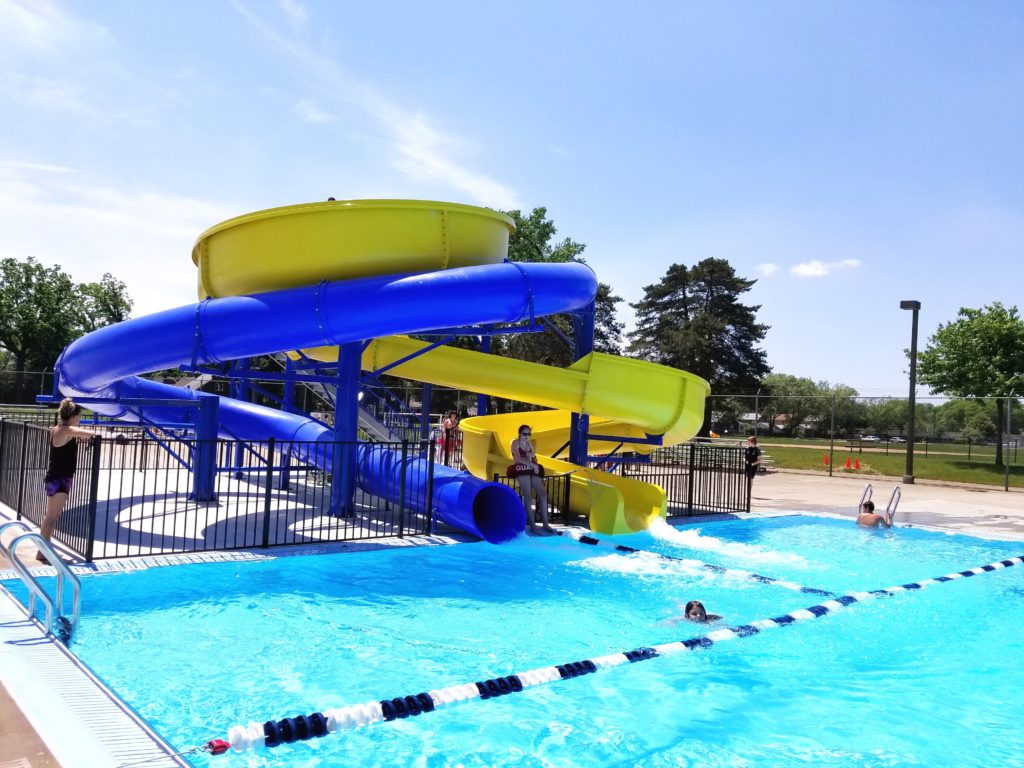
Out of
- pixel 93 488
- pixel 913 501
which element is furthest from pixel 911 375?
pixel 93 488

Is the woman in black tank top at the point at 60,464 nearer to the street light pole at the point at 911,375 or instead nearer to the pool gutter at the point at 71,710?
the pool gutter at the point at 71,710

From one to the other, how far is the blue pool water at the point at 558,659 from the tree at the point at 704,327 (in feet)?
163

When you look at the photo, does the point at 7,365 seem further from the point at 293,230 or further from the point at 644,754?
the point at 644,754

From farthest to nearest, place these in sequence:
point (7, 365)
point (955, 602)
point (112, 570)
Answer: point (7, 365), point (955, 602), point (112, 570)

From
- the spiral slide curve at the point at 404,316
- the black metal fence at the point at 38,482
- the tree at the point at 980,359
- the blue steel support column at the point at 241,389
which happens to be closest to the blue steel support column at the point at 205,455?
the blue steel support column at the point at 241,389

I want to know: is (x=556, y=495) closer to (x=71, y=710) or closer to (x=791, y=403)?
(x=71, y=710)

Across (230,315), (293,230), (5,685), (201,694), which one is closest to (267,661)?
(201,694)

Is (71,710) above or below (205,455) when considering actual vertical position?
below

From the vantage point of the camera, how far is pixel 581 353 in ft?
45.5

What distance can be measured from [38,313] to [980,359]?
59613 mm

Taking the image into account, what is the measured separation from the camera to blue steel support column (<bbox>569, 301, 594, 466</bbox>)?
44.9 feet

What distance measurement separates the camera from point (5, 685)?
14.5ft

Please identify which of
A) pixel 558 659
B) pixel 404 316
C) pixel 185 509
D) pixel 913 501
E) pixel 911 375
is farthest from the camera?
pixel 911 375

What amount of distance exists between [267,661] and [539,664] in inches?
84.5
